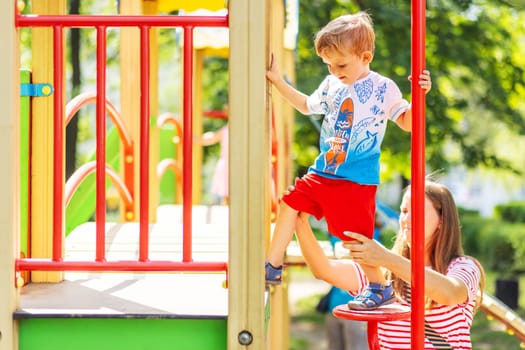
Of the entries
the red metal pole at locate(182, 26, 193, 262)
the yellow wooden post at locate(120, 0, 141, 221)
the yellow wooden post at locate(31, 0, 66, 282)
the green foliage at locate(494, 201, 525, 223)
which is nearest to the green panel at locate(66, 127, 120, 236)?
the yellow wooden post at locate(120, 0, 141, 221)

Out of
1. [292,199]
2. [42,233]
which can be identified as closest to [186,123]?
[292,199]

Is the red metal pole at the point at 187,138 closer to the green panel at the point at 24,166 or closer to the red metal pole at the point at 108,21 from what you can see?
the red metal pole at the point at 108,21

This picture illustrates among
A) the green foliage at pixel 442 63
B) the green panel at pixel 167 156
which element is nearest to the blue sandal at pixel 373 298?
the green panel at pixel 167 156

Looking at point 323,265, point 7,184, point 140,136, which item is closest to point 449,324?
point 323,265

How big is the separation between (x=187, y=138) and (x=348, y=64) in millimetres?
640

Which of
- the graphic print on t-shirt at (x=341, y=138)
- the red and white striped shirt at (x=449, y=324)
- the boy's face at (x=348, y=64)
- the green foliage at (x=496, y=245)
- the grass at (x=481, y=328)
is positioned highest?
the boy's face at (x=348, y=64)

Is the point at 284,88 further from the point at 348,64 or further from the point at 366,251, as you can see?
the point at 366,251

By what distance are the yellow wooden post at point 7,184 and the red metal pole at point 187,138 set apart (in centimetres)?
55

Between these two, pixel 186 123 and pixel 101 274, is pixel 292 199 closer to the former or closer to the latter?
pixel 186 123

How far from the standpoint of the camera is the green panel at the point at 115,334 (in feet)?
9.52

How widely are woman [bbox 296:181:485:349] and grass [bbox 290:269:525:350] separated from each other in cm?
786

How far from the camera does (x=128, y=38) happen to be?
5773mm

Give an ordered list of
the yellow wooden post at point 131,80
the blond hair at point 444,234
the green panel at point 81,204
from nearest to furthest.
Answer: the blond hair at point 444,234, the green panel at point 81,204, the yellow wooden post at point 131,80

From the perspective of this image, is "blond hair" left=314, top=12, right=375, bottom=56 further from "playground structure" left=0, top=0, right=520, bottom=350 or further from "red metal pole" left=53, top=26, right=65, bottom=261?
"red metal pole" left=53, top=26, right=65, bottom=261
